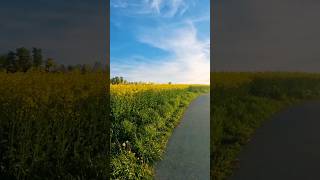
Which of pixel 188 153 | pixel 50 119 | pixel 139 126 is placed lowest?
pixel 188 153

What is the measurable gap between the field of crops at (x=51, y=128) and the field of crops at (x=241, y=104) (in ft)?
3.60

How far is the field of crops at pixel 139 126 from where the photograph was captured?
502 centimetres

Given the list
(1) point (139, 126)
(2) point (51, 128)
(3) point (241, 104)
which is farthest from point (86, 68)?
(3) point (241, 104)

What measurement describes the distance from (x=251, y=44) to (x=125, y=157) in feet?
5.46

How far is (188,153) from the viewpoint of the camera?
18.1 ft

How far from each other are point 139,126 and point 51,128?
104 cm

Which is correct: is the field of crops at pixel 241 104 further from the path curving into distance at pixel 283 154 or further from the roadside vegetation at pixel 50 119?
the roadside vegetation at pixel 50 119

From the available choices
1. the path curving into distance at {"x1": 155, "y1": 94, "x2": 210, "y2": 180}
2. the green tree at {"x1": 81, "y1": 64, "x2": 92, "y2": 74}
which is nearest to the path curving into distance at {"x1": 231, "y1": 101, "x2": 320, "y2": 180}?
the path curving into distance at {"x1": 155, "y1": 94, "x2": 210, "y2": 180}

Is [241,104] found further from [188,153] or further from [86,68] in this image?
[86,68]

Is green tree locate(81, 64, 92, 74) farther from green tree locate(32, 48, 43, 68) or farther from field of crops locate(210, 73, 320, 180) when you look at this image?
field of crops locate(210, 73, 320, 180)

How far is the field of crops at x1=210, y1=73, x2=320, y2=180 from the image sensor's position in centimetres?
506

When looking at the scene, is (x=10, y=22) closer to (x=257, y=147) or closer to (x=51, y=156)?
(x=51, y=156)

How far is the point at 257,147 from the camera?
512 cm

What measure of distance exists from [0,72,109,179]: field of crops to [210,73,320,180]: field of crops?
1097 millimetres
